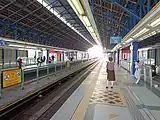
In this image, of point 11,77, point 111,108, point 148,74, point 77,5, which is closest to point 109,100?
point 111,108

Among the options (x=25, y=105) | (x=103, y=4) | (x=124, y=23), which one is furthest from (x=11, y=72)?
(x=124, y=23)

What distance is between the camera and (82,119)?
5027 mm

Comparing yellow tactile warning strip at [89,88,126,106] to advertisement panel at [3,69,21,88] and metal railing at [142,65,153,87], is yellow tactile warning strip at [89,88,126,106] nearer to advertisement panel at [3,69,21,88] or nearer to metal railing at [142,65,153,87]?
metal railing at [142,65,153,87]

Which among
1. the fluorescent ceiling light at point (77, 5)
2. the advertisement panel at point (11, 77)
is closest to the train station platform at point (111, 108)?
the advertisement panel at point (11, 77)

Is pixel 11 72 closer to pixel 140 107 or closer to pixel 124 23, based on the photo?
pixel 140 107

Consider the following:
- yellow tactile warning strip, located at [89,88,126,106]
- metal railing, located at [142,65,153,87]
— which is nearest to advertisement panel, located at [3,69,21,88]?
yellow tactile warning strip, located at [89,88,126,106]

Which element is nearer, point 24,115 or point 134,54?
point 24,115

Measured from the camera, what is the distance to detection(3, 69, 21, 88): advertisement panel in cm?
774

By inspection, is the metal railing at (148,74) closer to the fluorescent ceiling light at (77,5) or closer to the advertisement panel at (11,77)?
the fluorescent ceiling light at (77,5)

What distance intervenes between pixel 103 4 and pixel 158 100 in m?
11.0

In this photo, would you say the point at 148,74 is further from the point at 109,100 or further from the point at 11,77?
the point at 11,77

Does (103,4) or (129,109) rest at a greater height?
(103,4)

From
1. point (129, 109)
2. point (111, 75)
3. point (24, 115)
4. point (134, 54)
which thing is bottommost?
point (24, 115)

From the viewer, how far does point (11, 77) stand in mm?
8234
